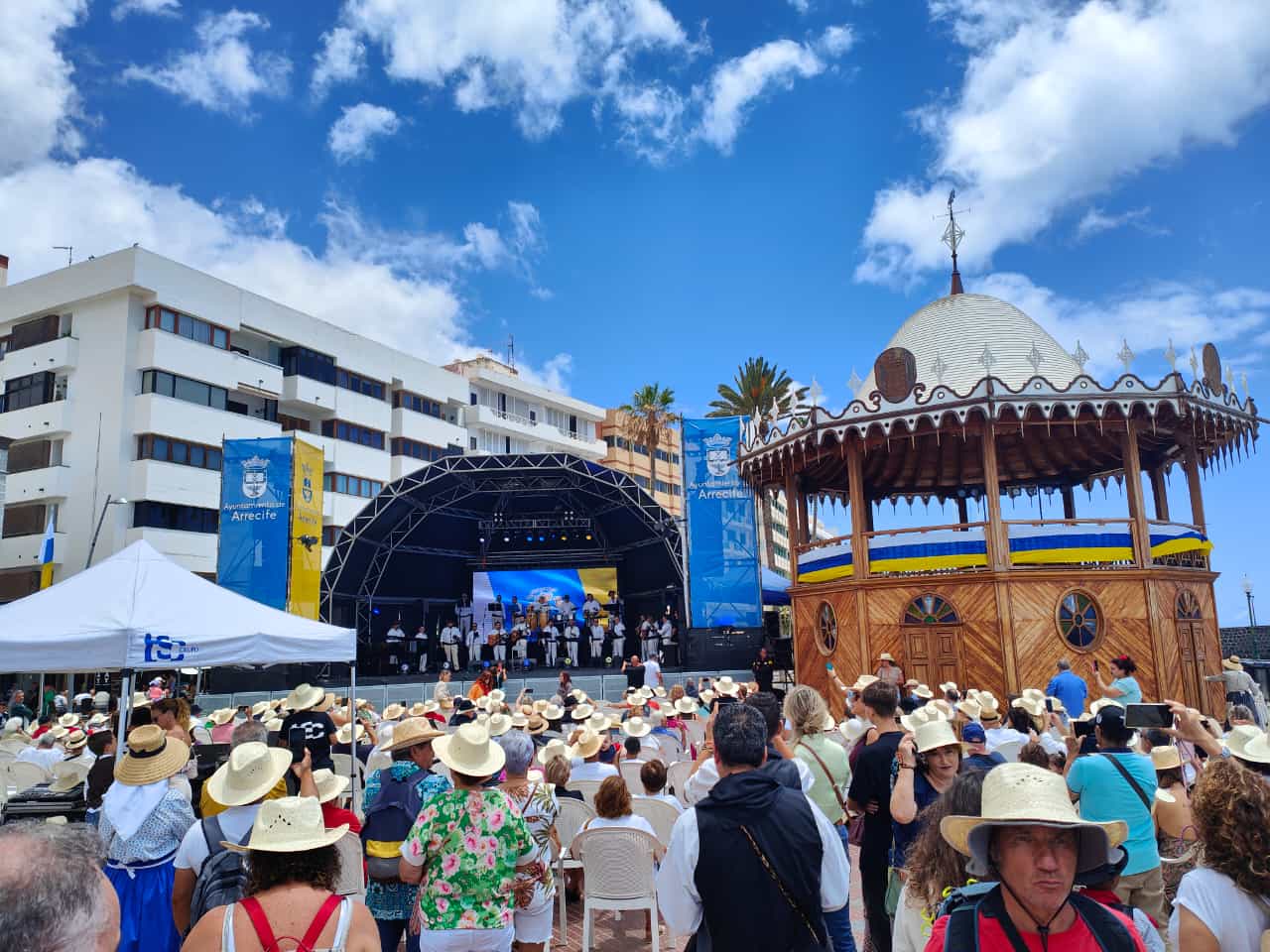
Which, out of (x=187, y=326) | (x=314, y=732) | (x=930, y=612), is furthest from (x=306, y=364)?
(x=314, y=732)

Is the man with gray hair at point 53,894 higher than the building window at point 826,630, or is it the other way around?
the building window at point 826,630

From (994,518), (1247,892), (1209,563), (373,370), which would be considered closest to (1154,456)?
(1209,563)

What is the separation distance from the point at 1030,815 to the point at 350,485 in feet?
130

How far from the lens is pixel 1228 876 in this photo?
2.56 metres

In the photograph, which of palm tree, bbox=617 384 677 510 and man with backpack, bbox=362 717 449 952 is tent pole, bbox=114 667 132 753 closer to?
man with backpack, bbox=362 717 449 952

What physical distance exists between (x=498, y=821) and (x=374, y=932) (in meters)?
1.03

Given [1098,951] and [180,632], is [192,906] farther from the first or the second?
[180,632]

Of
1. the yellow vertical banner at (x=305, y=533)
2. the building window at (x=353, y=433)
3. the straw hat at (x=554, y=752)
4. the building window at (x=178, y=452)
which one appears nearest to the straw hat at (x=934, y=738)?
the straw hat at (x=554, y=752)

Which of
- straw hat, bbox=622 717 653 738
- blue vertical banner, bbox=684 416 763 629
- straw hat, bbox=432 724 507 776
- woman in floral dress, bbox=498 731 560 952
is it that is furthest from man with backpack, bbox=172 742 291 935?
blue vertical banner, bbox=684 416 763 629

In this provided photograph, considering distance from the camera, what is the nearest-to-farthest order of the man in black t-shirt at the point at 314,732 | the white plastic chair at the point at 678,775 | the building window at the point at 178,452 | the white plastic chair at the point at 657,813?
the man in black t-shirt at the point at 314,732 < the white plastic chair at the point at 657,813 < the white plastic chair at the point at 678,775 < the building window at the point at 178,452

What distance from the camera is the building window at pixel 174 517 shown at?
32.0 metres

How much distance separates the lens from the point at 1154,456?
22234 millimetres

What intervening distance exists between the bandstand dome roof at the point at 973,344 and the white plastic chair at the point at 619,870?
1630 cm

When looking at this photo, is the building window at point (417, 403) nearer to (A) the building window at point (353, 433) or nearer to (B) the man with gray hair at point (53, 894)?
(A) the building window at point (353, 433)
